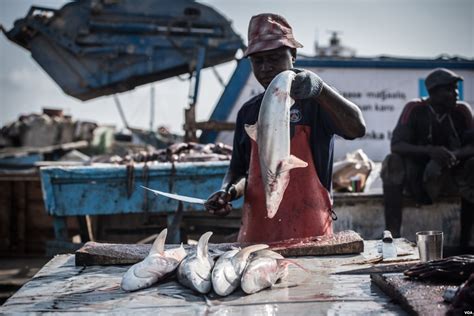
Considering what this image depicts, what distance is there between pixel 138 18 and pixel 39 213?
13.3ft

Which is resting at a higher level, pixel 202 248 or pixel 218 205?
pixel 218 205

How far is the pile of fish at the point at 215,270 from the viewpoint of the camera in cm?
252

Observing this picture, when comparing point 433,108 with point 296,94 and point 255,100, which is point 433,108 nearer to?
point 255,100

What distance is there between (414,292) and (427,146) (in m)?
4.20

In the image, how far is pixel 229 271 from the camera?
256 cm

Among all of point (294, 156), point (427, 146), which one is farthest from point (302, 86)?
point (427, 146)

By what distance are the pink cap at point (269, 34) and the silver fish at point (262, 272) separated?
147 centimetres

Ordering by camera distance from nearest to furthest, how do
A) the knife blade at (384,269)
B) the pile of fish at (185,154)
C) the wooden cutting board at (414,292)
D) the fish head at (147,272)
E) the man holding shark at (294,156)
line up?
the wooden cutting board at (414,292)
the fish head at (147,272)
the knife blade at (384,269)
the man holding shark at (294,156)
the pile of fish at (185,154)

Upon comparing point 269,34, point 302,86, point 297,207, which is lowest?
point 297,207

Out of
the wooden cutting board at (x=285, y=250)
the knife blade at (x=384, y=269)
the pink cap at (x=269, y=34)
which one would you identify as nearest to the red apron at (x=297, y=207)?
the wooden cutting board at (x=285, y=250)

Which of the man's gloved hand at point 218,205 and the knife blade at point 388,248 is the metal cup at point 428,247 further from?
the man's gloved hand at point 218,205

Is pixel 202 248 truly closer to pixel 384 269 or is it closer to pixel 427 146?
pixel 384 269

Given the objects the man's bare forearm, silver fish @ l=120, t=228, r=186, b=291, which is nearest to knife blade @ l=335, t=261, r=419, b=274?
silver fish @ l=120, t=228, r=186, b=291

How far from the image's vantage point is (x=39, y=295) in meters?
2.65
